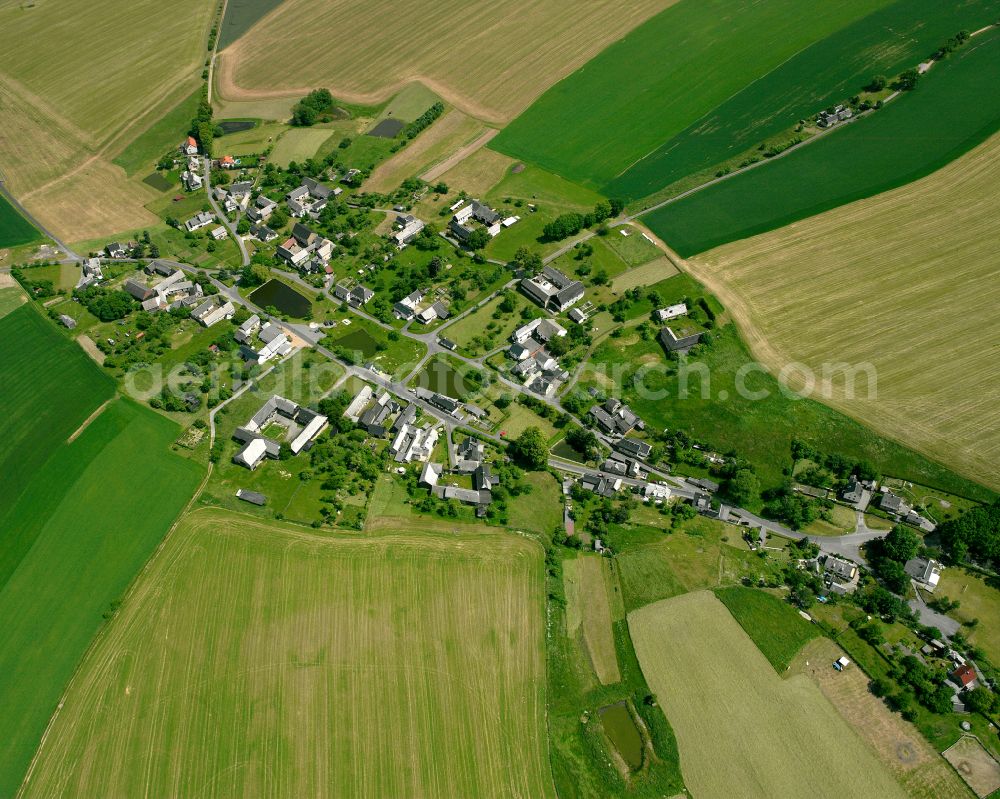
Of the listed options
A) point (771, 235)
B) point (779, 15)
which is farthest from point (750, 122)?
point (779, 15)

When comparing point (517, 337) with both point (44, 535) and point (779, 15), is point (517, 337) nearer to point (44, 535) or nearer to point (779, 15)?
point (44, 535)

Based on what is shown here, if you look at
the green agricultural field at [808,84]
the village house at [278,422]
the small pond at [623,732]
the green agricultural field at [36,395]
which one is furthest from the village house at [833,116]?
the green agricultural field at [36,395]

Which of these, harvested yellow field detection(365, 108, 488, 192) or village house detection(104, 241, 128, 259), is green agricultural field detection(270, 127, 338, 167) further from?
village house detection(104, 241, 128, 259)

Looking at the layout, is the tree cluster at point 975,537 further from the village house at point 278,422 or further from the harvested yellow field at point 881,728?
the village house at point 278,422

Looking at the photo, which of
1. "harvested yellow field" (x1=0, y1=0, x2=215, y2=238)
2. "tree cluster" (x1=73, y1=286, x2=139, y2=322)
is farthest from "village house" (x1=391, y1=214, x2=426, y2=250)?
"harvested yellow field" (x1=0, y1=0, x2=215, y2=238)

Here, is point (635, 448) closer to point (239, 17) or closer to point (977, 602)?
point (977, 602)

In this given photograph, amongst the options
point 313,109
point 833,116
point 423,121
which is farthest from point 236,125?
point 833,116
